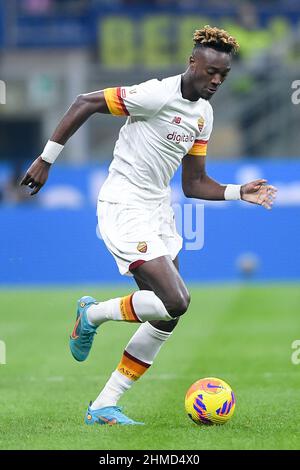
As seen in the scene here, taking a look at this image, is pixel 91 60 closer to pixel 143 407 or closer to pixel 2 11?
pixel 2 11

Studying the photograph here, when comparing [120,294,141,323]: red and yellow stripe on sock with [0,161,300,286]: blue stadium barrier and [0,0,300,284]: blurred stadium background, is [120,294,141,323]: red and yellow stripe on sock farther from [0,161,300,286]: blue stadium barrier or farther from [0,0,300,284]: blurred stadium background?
[0,161,300,286]: blue stadium barrier

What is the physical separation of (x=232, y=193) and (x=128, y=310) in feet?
3.93

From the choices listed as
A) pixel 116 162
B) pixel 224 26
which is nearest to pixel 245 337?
pixel 116 162

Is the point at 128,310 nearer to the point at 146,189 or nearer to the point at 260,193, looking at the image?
the point at 146,189

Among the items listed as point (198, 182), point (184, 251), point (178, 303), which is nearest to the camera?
point (178, 303)

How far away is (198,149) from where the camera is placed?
7.21 m

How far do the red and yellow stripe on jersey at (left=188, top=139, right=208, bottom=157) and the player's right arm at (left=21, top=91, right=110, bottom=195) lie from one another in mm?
759

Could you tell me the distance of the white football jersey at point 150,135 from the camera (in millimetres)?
6734

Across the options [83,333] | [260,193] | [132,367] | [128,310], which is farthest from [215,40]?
[132,367]

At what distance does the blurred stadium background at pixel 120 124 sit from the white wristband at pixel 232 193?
7.42 meters

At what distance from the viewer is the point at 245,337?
12086 mm

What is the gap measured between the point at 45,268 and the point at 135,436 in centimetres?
1260

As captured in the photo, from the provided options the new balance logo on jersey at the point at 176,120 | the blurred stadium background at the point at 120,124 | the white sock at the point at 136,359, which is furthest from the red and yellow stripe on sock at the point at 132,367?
the blurred stadium background at the point at 120,124

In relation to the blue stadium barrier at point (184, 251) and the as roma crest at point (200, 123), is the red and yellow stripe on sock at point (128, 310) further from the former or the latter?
the blue stadium barrier at point (184, 251)
